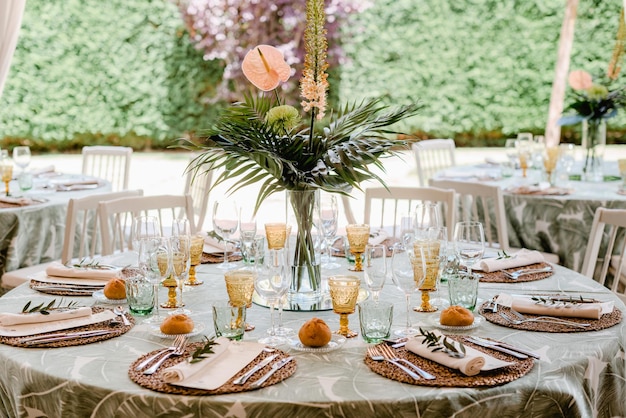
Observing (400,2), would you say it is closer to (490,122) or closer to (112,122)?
(490,122)

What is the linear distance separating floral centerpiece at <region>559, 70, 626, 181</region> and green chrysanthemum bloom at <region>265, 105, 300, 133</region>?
105 inches

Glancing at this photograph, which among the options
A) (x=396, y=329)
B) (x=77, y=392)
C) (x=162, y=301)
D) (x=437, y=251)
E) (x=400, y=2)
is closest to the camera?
(x=77, y=392)

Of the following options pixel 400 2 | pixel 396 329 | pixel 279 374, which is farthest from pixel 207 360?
pixel 400 2

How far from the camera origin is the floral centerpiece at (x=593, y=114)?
14.7 feet

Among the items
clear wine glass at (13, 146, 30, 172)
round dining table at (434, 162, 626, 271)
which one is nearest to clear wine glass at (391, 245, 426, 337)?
round dining table at (434, 162, 626, 271)

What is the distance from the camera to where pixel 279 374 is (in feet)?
5.40

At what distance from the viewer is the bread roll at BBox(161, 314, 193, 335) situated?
1909 mm

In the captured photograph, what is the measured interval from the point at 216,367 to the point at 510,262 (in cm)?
124

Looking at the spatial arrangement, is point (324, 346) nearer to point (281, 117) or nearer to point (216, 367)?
point (216, 367)

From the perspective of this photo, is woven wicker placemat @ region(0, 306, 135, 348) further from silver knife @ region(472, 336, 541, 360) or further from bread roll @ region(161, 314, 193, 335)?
silver knife @ region(472, 336, 541, 360)

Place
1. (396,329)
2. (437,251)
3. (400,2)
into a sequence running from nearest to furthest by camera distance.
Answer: (396,329), (437,251), (400,2)

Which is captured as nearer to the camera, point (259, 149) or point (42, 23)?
point (259, 149)

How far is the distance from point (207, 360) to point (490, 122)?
897 centimetres

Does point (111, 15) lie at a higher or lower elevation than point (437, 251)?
higher
